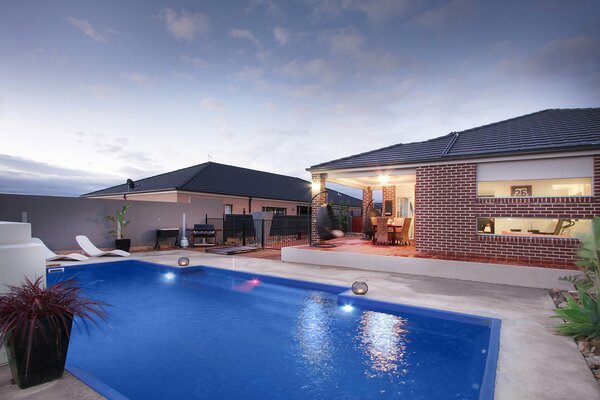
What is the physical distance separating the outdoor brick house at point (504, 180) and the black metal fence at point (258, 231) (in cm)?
724

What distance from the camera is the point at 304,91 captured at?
49.8 ft

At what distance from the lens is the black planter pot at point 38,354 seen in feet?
7.91

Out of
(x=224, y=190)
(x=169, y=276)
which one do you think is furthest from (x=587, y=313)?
(x=224, y=190)

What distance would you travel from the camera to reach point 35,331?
96.3 inches

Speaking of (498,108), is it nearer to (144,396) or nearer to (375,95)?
(375,95)

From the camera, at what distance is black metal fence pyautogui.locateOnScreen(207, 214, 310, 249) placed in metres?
17.4

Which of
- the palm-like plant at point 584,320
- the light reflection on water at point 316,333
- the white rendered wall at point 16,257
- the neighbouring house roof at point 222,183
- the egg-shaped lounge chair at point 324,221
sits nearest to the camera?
the white rendered wall at point 16,257

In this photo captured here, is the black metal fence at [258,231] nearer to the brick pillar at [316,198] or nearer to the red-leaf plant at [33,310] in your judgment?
the brick pillar at [316,198]

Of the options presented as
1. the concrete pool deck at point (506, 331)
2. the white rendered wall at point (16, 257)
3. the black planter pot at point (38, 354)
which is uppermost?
the white rendered wall at point (16, 257)

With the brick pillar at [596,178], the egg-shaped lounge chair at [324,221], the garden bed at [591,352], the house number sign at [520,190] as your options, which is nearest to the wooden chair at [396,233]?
the egg-shaped lounge chair at [324,221]

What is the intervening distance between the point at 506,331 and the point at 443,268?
4.03 metres

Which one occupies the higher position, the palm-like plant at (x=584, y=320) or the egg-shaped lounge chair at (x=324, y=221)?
the egg-shaped lounge chair at (x=324, y=221)

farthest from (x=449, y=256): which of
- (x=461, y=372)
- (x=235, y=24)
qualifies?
(x=235, y=24)

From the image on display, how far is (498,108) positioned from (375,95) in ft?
25.1
